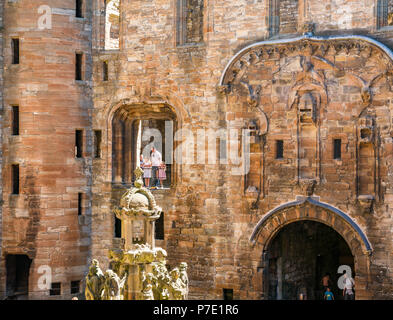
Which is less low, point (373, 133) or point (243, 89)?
point (243, 89)

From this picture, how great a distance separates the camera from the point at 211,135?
17484 mm

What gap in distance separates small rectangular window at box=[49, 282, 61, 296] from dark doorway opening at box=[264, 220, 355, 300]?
5349mm

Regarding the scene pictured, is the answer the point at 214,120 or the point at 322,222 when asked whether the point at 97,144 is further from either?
the point at 322,222

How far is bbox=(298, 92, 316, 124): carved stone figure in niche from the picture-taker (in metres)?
16.2

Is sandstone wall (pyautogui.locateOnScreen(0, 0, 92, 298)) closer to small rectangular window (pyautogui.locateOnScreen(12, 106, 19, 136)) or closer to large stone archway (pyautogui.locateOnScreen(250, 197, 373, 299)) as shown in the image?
small rectangular window (pyautogui.locateOnScreen(12, 106, 19, 136))

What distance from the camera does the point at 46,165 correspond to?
18047 millimetres

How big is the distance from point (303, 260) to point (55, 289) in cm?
669

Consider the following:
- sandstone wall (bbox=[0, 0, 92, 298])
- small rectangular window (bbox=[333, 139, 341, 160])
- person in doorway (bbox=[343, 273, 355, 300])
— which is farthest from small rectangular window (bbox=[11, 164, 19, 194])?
person in doorway (bbox=[343, 273, 355, 300])

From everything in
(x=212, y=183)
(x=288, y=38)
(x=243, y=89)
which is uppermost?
(x=288, y=38)

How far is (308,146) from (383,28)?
10.2 ft
